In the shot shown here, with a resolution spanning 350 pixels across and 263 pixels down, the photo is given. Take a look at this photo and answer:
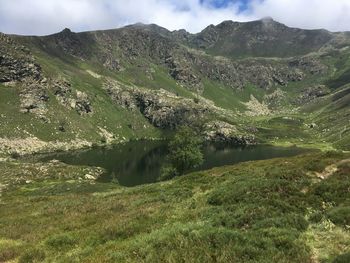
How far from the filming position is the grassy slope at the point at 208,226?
18.9 meters

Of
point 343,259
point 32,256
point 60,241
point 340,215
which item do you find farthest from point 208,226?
point 32,256

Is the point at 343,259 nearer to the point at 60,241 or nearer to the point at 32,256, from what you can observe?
the point at 32,256

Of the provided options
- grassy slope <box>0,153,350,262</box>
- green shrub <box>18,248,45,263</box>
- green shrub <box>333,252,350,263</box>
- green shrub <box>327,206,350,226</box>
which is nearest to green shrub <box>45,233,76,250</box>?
grassy slope <box>0,153,350,262</box>

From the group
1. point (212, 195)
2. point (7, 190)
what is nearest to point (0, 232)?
point (212, 195)

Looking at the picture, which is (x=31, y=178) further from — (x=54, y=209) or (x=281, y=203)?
(x=281, y=203)

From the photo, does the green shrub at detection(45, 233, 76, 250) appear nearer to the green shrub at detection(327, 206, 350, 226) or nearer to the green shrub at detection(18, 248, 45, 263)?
the green shrub at detection(18, 248, 45, 263)

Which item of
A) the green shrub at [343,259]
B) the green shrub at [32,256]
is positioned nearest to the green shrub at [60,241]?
the green shrub at [32,256]

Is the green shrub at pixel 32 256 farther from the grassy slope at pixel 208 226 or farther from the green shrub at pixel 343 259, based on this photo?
the green shrub at pixel 343 259

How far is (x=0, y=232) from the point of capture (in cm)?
2989

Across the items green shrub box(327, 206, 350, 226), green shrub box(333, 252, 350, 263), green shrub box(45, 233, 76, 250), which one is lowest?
green shrub box(45, 233, 76, 250)

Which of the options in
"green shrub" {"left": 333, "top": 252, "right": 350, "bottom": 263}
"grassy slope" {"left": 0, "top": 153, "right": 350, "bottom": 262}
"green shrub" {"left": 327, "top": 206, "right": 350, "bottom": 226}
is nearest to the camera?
"green shrub" {"left": 333, "top": 252, "right": 350, "bottom": 263}

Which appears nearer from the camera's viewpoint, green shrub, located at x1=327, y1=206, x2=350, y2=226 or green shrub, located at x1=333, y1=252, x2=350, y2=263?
green shrub, located at x1=333, y1=252, x2=350, y2=263

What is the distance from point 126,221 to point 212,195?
816 cm

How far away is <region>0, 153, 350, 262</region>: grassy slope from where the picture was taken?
18.9 metres
